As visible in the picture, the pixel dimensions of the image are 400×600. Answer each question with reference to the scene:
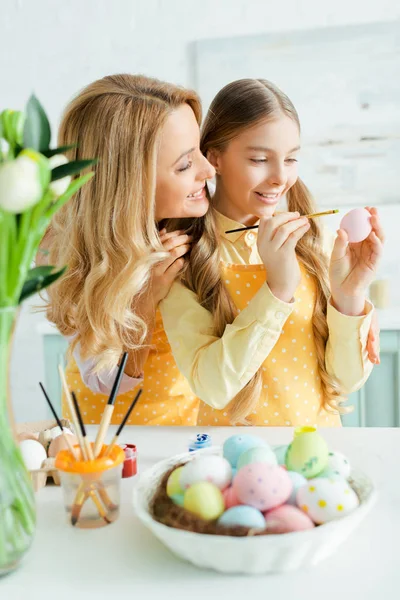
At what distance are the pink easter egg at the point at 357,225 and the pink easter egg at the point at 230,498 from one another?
0.73m

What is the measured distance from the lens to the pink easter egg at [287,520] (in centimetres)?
70

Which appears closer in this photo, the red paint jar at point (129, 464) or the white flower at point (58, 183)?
the white flower at point (58, 183)

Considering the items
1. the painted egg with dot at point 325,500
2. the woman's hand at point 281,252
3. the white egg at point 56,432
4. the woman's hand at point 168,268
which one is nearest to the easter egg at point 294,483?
the painted egg with dot at point 325,500

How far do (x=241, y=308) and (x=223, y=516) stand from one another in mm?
805

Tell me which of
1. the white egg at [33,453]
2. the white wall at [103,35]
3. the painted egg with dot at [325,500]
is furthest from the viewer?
the white wall at [103,35]

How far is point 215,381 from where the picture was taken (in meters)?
1.31

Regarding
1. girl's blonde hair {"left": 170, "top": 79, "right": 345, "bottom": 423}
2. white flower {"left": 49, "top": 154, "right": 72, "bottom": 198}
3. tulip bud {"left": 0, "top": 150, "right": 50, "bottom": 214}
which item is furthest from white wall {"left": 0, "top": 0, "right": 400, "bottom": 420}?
tulip bud {"left": 0, "top": 150, "right": 50, "bottom": 214}

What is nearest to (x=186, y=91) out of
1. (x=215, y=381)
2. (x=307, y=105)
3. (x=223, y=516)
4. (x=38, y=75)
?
(x=215, y=381)

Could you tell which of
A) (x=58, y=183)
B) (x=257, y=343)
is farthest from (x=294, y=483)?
(x=257, y=343)

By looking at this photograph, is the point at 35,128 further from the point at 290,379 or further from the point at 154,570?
the point at 290,379

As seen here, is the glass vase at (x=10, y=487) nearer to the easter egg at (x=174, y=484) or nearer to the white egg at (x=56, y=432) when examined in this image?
the easter egg at (x=174, y=484)

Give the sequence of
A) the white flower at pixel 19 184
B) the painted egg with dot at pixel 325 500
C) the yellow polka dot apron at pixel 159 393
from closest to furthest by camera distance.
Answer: the white flower at pixel 19 184 < the painted egg with dot at pixel 325 500 < the yellow polka dot apron at pixel 159 393

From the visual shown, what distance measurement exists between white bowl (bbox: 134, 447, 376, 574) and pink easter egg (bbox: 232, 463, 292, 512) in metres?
0.05

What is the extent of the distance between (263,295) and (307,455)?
550 millimetres
